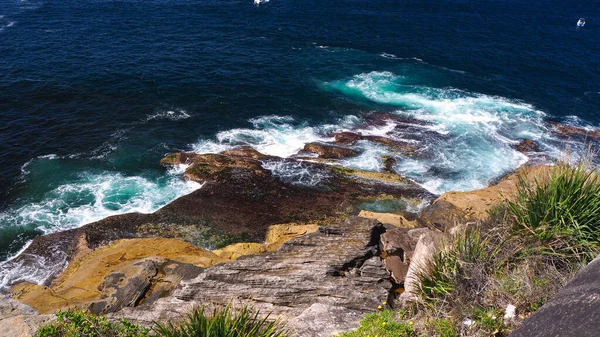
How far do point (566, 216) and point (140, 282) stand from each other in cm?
1963

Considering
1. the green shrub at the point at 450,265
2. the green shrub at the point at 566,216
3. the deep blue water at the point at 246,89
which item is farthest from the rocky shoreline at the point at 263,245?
the green shrub at the point at 566,216

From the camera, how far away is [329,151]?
40.0m

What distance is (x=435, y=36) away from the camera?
67125 mm

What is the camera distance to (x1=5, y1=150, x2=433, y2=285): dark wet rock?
29625 mm

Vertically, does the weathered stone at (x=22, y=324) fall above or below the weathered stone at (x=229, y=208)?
above

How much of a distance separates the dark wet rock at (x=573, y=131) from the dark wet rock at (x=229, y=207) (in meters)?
21.8

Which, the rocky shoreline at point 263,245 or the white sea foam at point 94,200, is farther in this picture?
the white sea foam at point 94,200

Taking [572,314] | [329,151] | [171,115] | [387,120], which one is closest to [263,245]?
[329,151]

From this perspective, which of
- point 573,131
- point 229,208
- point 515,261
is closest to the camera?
point 515,261

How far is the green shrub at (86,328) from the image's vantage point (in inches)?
510

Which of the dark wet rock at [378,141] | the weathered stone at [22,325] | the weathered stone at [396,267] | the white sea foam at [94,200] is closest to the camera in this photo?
the weathered stone at [22,325]

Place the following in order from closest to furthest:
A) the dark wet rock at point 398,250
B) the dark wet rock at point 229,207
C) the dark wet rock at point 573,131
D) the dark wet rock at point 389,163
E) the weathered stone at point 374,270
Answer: the weathered stone at point 374,270
the dark wet rock at point 398,250
the dark wet rock at point 229,207
the dark wet rock at point 389,163
the dark wet rock at point 573,131

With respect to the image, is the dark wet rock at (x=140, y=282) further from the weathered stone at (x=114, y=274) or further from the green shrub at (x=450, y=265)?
the green shrub at (x=450, y=265)

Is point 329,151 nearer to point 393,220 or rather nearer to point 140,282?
point 393,220
